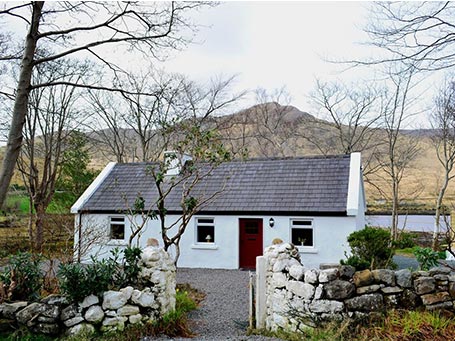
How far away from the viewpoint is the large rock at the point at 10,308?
6.69m

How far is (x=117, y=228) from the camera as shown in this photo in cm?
1739

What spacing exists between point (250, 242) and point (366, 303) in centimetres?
935

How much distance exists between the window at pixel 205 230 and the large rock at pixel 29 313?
31.9 ft

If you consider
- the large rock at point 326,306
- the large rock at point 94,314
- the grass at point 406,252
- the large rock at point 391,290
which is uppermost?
the large rock at point 391,290

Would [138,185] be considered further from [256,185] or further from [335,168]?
[335,168]

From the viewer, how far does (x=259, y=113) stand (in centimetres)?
3297

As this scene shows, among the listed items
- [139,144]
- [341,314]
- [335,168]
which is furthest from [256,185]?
[139,144]

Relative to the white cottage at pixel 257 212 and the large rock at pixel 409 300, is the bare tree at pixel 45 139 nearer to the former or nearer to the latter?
the white cottage at pixel 257 212

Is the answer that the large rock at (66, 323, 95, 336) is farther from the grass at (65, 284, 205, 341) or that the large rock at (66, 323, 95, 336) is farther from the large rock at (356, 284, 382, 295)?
the large rock at (356, 284, 382, 295)

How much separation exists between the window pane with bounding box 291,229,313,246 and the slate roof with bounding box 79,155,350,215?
33.6 inches

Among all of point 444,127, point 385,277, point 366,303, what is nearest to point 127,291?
point 366,303

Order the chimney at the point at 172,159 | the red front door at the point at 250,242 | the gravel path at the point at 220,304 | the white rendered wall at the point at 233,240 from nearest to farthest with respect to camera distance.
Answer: the gravel path at the point at 220,304 → the chimney at the point at 172,159 → the white rendered wall at the point at 233,240 → the red front door at the point at 250,242

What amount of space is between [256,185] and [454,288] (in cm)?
1064

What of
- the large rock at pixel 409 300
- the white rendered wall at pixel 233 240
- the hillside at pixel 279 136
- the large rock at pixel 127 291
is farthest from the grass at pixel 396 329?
the hillside at pixel 279 136
